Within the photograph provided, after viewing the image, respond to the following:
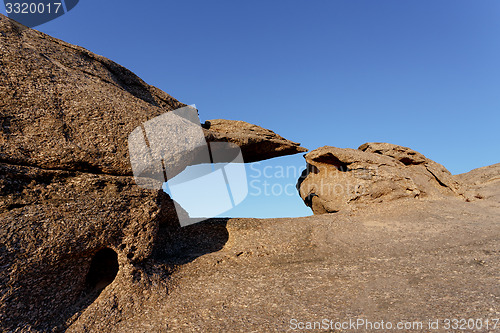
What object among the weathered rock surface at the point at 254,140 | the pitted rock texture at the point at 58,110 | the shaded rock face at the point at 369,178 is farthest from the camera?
the shaded rock face at the point at 369,178

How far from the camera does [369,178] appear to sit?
15094 millimetres

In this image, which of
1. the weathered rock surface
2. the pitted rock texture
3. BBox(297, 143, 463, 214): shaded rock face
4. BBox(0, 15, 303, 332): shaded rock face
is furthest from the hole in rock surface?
BBox(297, 143, 463, 214): shaded rock face

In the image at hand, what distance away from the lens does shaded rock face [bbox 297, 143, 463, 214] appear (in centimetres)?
1484

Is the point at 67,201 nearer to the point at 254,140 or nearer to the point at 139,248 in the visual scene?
the point at 139,248

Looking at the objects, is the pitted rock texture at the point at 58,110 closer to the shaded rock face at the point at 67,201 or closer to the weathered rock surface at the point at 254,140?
the shaded rock face at the point at 67,201

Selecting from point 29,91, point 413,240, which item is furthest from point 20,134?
point 413,240

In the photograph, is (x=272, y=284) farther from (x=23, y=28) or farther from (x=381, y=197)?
(x=23, y=28)

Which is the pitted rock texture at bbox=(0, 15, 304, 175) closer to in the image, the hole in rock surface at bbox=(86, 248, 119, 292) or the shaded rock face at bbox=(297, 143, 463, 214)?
the hole in rock surface at bbox=(86, 248, 119, 292)

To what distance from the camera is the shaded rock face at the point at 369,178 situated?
14836 mm

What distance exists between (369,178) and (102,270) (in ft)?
40.8

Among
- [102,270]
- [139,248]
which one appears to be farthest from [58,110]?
[102,270]

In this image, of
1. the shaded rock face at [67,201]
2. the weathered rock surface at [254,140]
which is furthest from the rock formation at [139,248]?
the weathered rock surface at [254,140]

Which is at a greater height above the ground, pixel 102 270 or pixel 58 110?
pixel 58 110

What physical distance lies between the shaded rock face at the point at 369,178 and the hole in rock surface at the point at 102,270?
35.0 feet
